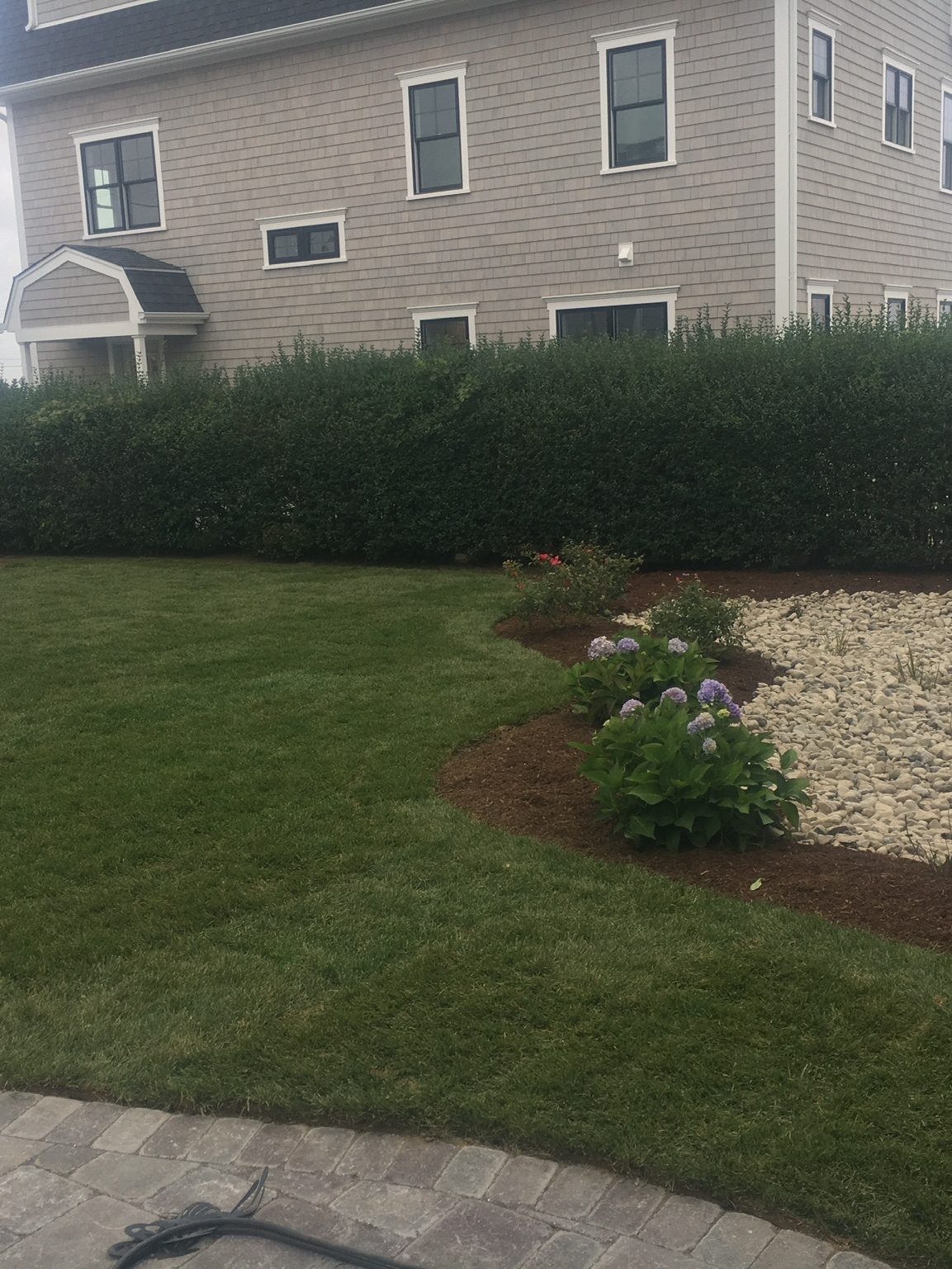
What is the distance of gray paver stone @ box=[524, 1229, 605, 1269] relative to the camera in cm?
271

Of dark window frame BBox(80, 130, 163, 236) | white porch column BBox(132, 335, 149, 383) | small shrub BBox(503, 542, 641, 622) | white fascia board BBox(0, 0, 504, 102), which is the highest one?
white fascia board BBox(0, 0, 504, 102)

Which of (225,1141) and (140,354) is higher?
(140,354)

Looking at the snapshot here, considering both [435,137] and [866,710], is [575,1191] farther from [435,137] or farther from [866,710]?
[435,137]

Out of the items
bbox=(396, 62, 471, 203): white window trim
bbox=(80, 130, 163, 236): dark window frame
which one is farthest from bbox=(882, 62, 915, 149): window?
bbox=(80, 130, 163, 236): dark window frame

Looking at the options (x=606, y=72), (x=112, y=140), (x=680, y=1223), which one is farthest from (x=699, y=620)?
(x=112, y=140)

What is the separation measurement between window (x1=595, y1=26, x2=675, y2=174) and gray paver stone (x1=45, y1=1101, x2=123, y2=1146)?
1387 cm

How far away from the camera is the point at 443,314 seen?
55.1 feet

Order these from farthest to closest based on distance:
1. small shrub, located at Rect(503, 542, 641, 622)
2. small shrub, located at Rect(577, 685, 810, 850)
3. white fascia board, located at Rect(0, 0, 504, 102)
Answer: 1. white fascia board, located at Rect(0, 0, 504, 102)
2. small shrub, located at Rect(503, 542, 641, 622)
3. small shrub, located at Rect(577, 685, 810, 850)

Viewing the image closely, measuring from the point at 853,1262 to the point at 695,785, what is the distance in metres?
2.26

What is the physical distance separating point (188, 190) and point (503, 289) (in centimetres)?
557

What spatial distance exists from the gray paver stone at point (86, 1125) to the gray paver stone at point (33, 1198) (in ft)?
0.45

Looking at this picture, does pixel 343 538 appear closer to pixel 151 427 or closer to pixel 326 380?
pixel 326 380

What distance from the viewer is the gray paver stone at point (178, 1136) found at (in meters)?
3.19

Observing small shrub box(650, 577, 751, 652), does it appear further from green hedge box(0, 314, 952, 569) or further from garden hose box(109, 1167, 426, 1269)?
garden hose box(109, 1167, 426, 1269)
